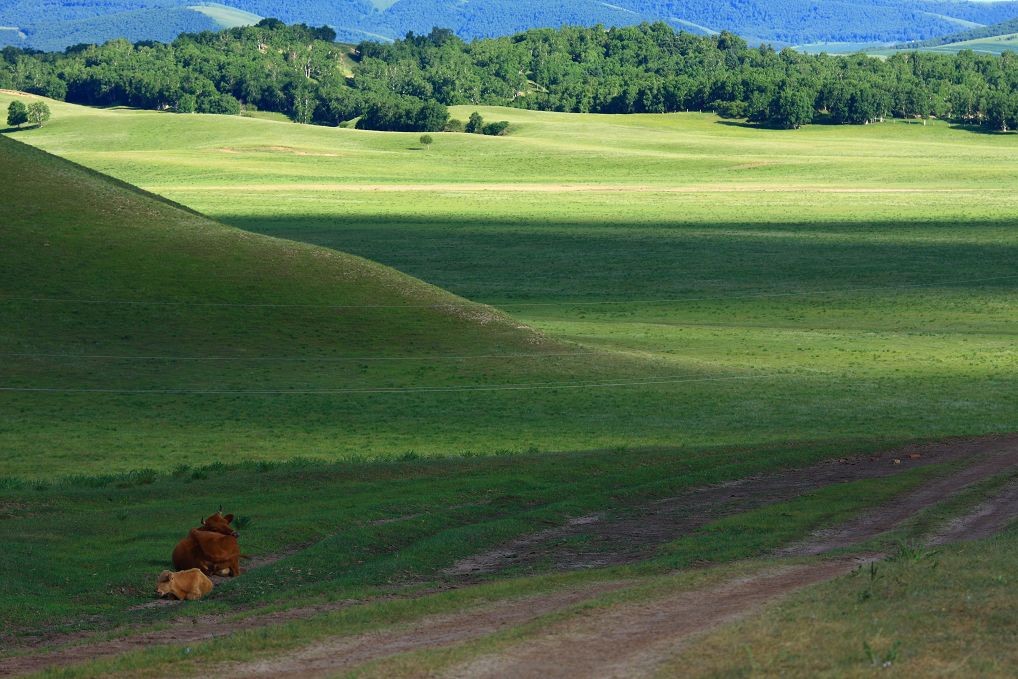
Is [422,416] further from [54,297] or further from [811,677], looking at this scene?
[811,677]

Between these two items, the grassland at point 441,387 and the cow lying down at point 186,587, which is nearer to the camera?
the cow lying down at point 186,587

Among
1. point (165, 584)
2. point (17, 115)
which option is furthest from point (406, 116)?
point (165, 584)

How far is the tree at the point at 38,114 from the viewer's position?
171875 millimetres

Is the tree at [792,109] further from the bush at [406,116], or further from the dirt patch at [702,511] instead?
the dirt patch at [702,511]

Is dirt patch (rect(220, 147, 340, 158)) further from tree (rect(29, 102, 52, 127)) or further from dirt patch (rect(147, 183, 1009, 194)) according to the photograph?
tree (rect(29, 102, 52, 127))

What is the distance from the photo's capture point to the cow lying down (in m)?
16.0

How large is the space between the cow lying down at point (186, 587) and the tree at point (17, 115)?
550 ft

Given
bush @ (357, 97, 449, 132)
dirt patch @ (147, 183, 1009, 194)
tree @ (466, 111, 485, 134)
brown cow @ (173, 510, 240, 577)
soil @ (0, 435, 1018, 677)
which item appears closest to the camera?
soil @ (0, 435, 1018, 677)

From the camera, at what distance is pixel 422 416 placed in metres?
34.2

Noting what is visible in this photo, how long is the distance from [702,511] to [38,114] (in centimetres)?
16455

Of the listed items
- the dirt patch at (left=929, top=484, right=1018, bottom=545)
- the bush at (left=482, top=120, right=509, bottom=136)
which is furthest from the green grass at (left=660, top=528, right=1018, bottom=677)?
the bush at (left=482, top=120, right=509, bottom=136)

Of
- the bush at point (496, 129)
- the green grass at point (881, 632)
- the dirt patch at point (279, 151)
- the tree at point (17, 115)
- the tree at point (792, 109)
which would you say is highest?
the tree at point (792, 109)

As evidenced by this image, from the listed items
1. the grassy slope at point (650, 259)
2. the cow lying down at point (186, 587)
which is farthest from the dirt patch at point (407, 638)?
the grassy slope at point (650, 259)

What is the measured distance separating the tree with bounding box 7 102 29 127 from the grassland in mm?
86254
